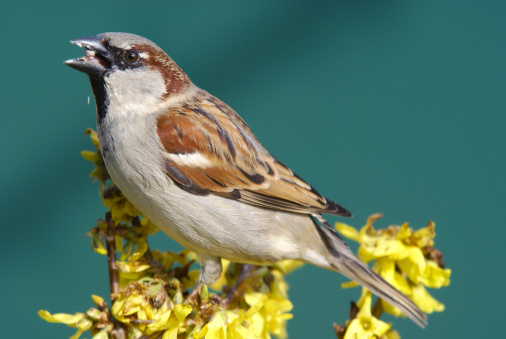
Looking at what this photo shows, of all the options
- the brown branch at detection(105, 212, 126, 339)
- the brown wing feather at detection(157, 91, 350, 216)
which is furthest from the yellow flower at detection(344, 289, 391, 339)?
the brown branch at detection(105, 212, 126, 339)

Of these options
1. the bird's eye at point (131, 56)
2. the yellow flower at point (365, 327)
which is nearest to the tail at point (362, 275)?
the yellow flower at point (365, 327)

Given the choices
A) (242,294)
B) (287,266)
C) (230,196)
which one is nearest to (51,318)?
(242,294)

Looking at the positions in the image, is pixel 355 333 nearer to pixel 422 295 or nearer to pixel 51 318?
pixel 422 295

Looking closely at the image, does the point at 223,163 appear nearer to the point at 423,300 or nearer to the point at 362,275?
the point at 362,275

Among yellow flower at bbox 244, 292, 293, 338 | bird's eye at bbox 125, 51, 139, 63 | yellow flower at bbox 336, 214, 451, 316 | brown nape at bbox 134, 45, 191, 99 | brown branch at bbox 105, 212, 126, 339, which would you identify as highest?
brown nape at bbox 134, 45, 191, 99

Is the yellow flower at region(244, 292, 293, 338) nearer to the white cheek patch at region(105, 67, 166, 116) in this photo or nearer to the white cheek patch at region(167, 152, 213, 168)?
the white cheek patch at region(167, 152, 213, 168)

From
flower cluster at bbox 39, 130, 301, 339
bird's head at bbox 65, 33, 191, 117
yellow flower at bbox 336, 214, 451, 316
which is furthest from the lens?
bird's head at bbox 65, 33, 191, 117

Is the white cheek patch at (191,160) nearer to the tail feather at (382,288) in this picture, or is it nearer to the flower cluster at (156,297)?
the flower cluster at (156,297)
